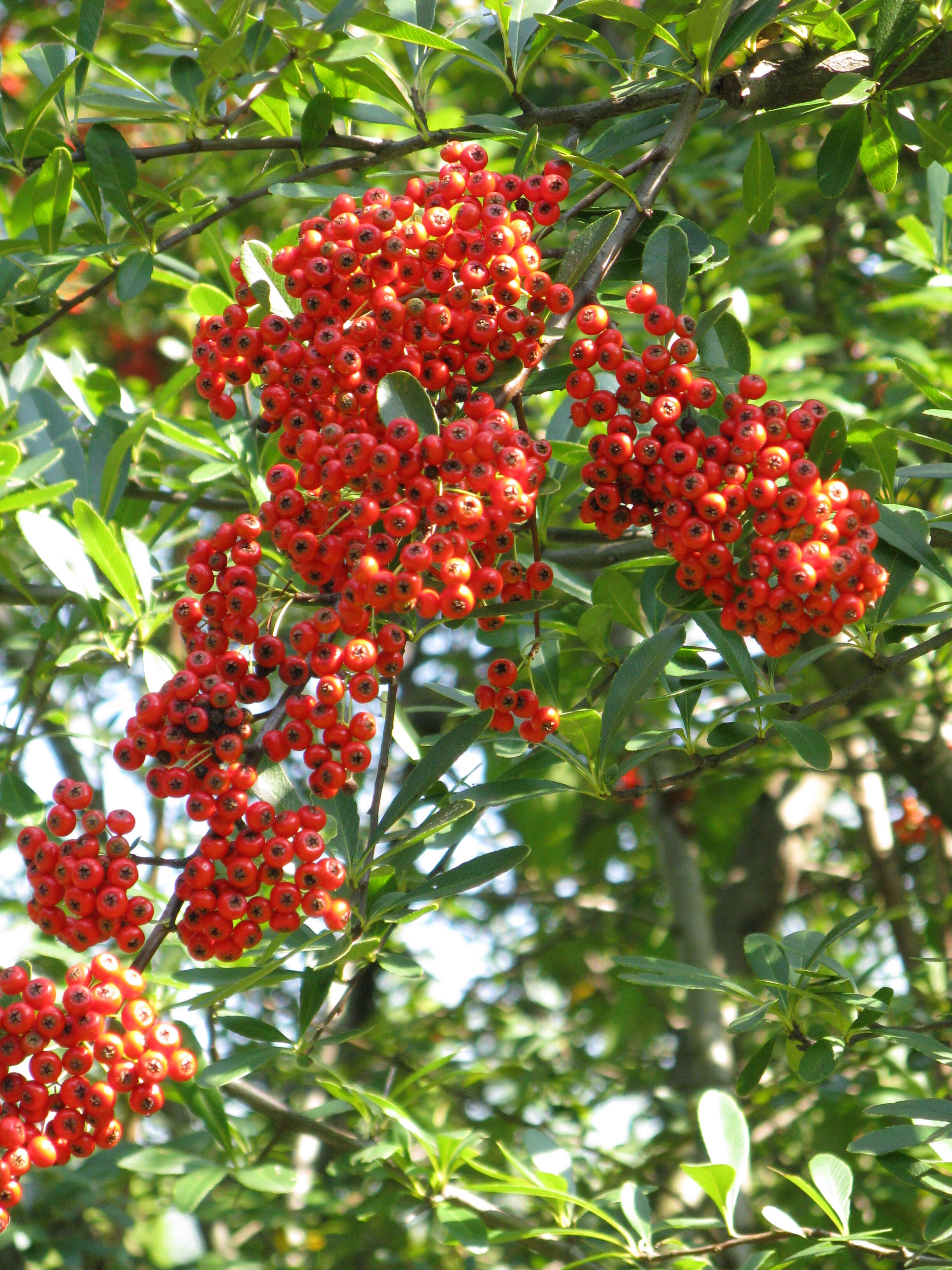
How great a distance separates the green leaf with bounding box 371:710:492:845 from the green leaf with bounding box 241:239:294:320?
0.70 metres

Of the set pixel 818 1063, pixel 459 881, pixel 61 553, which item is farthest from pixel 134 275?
pixel 818 1063

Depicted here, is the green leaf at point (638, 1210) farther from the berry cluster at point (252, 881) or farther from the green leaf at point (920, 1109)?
the berry cluster at point (252, 881)

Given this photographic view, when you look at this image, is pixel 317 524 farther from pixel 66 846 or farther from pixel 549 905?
pixel 549 905

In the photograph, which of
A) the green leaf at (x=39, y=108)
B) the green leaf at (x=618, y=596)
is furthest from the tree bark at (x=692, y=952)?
the green leaf at (x=39, y=108)

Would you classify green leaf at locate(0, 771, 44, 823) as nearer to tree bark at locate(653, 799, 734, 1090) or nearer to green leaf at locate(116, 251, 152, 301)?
green leaf at locate(116, 251, 152, 301)

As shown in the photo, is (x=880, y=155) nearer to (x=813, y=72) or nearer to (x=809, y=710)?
(x=813, y=72)

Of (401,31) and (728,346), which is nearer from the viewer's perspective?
(401,31)

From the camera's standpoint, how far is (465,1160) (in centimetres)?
250

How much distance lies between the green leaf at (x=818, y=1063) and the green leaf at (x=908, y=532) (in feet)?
2.79

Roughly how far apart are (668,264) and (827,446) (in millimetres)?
377

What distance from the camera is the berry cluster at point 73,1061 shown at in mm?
1543

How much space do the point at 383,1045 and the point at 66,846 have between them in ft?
10.6

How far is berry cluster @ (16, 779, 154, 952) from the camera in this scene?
1580 millimetres

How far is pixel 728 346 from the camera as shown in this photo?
6.54ft
